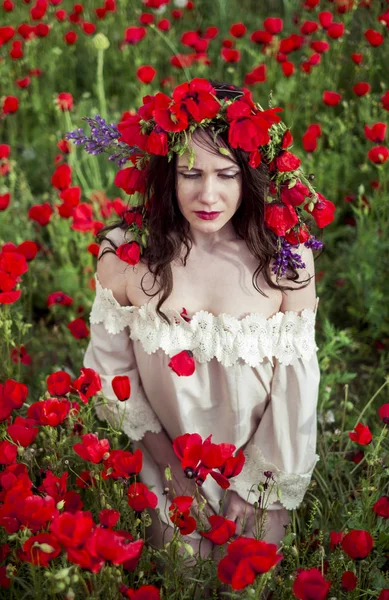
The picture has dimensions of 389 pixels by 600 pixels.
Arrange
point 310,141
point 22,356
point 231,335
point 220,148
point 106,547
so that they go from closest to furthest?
point 106,547, point 220,148, point 231,335, point 22,356, point 310,141

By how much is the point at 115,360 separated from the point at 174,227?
0.46 m

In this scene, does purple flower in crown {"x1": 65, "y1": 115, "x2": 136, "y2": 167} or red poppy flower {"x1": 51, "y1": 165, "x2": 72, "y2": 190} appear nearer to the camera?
purple flower in crown {"x1": 65, "y1": 115, "x2": 136, "y2": 167}

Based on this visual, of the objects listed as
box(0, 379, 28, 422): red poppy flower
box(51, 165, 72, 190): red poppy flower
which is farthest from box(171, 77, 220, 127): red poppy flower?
box(51, 165, 72, 190): red poppy flower

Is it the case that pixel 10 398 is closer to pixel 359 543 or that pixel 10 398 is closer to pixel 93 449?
pixel 93 449

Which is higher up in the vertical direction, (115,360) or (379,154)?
(379,154)

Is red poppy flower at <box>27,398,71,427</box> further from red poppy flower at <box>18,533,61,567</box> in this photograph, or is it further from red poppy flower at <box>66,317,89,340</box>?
red poppy flower at <box>66,317,89,340</box>

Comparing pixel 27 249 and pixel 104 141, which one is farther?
pixel 27 249

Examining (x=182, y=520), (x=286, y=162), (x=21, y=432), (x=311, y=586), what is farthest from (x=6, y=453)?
(x=286, y=162)

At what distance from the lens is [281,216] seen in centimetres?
180

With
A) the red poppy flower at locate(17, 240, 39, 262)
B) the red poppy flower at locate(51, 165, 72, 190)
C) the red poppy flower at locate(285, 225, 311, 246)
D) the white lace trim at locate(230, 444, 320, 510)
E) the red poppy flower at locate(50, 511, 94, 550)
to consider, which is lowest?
the white lace trim at locate(230, 444, 320, 510)

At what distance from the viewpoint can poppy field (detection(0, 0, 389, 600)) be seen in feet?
4.83

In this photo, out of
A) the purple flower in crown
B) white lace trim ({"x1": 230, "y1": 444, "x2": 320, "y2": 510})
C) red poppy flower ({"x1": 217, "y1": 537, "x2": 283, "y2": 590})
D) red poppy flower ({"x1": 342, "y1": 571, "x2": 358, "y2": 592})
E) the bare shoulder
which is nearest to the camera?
red poppy flower ({"x1": 217, "y1": 537, "x2": 283, "y2": 590})

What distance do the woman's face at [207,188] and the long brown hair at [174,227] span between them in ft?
0.13

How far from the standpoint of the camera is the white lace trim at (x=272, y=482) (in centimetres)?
211
